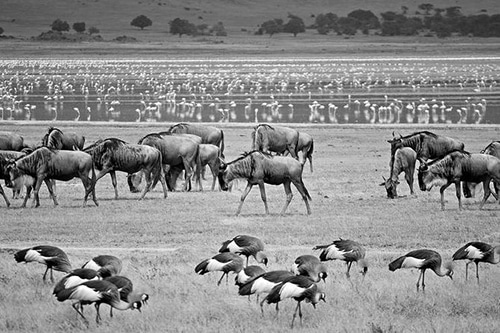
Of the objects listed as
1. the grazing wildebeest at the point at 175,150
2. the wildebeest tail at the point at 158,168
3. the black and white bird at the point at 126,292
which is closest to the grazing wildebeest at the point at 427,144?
the grazing wildebeest at the point at 175,150

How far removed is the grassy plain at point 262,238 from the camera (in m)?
11.4

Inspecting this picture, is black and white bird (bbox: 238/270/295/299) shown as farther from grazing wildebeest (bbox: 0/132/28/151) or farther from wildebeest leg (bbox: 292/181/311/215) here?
grazing wildebeest (bbox: 0/132/28/151)

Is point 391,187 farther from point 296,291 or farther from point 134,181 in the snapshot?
point 296,291

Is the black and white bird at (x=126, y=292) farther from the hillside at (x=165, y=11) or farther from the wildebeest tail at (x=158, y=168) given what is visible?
the hillside at (x=165, y=11)

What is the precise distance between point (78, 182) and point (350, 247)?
490 inches

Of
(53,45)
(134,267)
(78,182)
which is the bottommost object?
(53,45)

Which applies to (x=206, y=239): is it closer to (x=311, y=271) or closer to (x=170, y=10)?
(x=311, y=271)

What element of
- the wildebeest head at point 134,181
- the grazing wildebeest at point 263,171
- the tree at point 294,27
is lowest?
the tree at point 294,27

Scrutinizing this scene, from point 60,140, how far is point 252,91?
115ft

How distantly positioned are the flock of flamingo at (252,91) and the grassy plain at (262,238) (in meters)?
17.5

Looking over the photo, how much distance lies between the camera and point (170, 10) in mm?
162125

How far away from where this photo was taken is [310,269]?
1190cm

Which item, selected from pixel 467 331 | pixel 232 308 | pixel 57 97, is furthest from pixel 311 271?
pixel 57 97

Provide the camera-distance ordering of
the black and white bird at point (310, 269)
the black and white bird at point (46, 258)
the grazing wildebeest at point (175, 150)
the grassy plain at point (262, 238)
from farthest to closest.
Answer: the grazing wildebeest at point (175, 150)
the black and white bird at point (46, 258)
the black and white bird at point (310, 269)
the grassy plain at point (262, 238)
